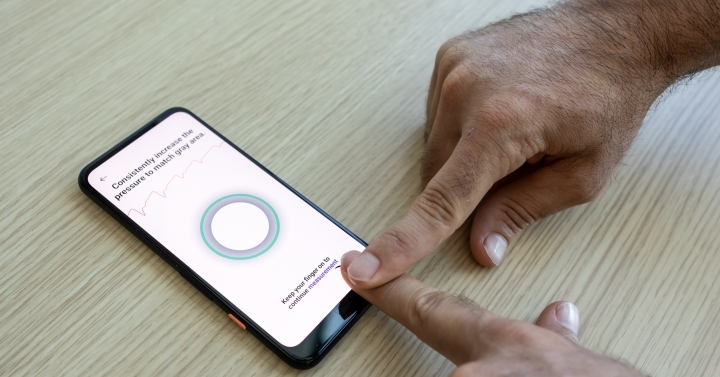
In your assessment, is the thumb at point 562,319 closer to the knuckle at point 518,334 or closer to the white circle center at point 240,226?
the knuckle at point 518,334

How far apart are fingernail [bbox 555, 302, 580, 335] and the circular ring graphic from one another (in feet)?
0.76

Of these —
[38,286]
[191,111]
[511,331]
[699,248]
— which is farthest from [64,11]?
[699,248]

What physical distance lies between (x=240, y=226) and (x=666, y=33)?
1.39 feet

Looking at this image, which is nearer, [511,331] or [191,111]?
[511,331]

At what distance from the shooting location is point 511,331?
35 cm

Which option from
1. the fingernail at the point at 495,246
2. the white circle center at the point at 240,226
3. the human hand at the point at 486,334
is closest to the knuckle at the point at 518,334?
the human hand at the point at 486,334

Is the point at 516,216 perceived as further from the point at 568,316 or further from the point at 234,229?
the point at 234,229

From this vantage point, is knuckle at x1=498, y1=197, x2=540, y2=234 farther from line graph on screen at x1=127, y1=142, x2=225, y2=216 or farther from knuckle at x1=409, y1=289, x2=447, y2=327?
line graph on screen at x1=127, y1=142, x2=225, y2=216

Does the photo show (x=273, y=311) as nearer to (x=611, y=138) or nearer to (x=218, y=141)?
(x=218, y=141)

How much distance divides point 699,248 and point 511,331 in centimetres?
24

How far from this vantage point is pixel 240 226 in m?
0.45

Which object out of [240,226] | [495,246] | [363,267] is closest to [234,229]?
[240,226]

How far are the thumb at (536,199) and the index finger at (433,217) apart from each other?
0.12 feet

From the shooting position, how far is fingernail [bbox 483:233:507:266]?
451mm
